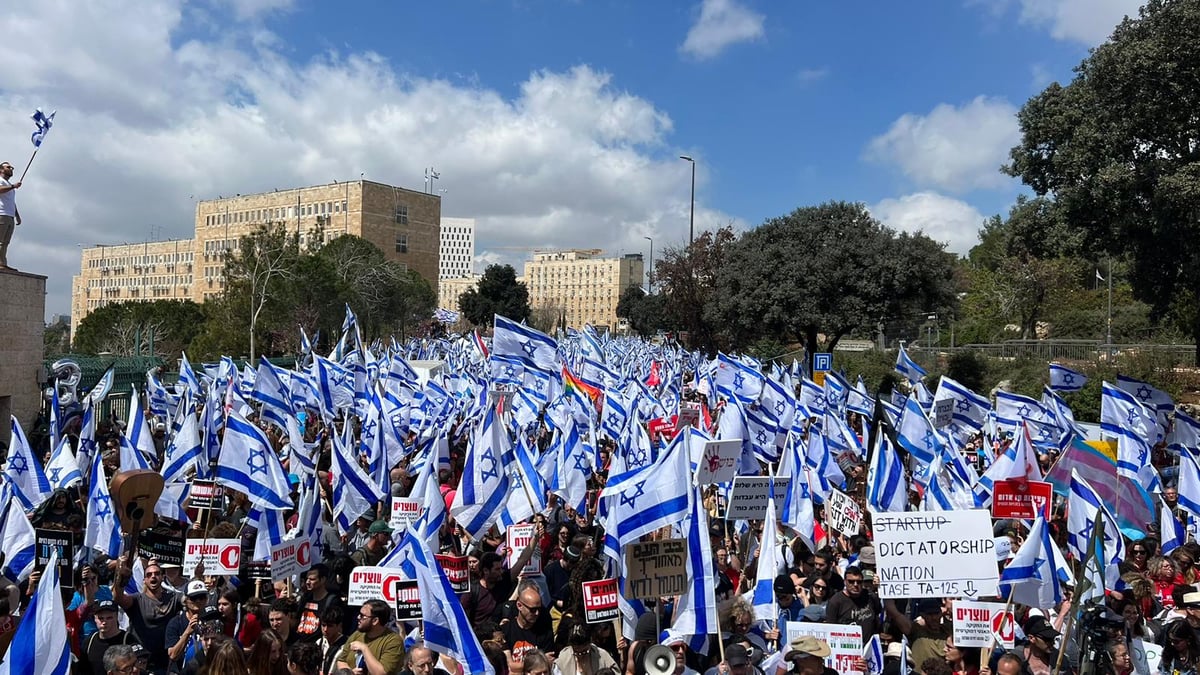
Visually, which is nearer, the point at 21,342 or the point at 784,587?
the point at 784,587

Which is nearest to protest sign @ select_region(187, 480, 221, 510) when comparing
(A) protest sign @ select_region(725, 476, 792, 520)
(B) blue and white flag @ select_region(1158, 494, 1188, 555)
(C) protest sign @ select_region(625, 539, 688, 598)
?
(A) protest sign @ select_region(725, 476, 792, 520)

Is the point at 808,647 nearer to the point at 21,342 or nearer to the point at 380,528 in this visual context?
the point at 380,528

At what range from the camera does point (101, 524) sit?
905 cm

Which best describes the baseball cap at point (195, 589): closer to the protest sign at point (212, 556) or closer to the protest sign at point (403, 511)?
the protest sign at point (212, 556)

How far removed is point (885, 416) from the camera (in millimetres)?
16922

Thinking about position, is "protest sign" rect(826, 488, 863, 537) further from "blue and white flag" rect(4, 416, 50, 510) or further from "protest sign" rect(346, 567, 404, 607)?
"blue and white flag" rect(4, 416, 50, 510)

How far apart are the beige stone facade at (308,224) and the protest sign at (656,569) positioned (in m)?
81.8

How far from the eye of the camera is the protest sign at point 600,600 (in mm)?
7211

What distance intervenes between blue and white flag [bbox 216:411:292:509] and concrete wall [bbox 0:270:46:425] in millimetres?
12154

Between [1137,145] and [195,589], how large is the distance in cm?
1934

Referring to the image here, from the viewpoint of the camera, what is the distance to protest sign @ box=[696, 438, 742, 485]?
1120 centimetres

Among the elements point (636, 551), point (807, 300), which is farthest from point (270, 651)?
point (807, 300)

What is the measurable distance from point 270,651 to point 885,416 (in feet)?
40.2

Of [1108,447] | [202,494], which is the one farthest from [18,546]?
[1108,447]
